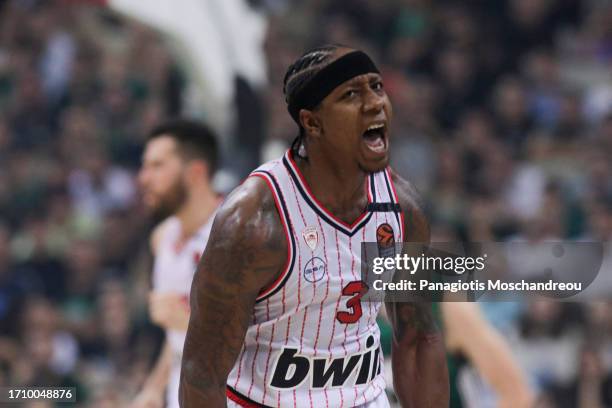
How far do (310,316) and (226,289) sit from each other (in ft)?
1.00

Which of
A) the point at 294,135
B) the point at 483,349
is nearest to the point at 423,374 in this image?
the point at 483,349

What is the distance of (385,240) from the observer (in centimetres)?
327

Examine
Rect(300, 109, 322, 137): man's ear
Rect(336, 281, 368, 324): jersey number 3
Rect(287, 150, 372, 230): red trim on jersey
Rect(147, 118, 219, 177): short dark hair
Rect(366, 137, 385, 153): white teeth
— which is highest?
Rect(147, 118, 219, 177): short dark hair

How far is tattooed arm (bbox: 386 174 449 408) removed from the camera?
135 inches

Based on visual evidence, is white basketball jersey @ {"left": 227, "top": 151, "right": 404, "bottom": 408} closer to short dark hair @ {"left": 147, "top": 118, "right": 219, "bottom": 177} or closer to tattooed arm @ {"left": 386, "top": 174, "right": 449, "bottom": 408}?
tattooed arm @ {"left": 386, "top": 174, "right": 449, "bottom": 408}

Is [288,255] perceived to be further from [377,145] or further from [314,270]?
[377,145]

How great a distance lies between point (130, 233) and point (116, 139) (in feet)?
3.41

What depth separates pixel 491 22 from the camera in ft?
31.2

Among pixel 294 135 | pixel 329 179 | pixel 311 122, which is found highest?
pixel 294 135

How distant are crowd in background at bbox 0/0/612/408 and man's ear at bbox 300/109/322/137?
A: 425 centimetres

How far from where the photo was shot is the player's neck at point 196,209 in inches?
204

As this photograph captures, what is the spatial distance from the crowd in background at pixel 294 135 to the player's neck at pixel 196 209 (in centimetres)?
256

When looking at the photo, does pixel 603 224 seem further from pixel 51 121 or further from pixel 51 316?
pixel 51 121

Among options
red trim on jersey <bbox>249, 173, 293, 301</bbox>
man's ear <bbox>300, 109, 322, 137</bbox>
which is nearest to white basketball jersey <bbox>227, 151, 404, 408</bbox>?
red trim on jersey <bbox>249, 173, 293, 301</bbox>
